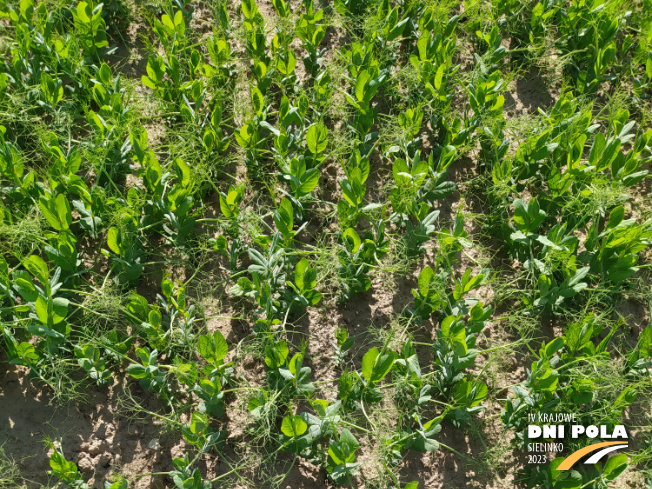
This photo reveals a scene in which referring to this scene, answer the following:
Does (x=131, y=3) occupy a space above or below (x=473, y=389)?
above

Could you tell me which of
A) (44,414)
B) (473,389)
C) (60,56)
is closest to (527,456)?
(473,389)

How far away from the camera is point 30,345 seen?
6.53ft

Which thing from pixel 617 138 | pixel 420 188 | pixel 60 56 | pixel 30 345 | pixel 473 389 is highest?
pixel 60 56

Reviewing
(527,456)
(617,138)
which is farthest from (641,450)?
(617,138)

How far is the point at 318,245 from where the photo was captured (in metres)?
2.35

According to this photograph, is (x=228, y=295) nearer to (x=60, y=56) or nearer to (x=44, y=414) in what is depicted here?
(x=44, y=414)

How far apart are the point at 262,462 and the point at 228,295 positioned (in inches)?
25.2

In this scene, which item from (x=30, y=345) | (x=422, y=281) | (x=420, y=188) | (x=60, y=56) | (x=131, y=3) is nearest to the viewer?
(x=30, y=345)

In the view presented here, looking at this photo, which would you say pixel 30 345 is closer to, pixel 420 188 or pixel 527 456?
pixel 420 188

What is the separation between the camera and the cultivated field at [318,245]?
79.6 inches

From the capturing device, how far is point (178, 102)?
2609 millimetres

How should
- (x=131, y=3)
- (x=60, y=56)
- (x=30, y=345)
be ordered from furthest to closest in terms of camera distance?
1. (x=131, y=3)
2. (x=60, y=56)
3. (x=30, y=345)

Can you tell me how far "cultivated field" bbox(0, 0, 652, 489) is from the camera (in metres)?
2.02

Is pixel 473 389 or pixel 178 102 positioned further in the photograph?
pixel 178 102
